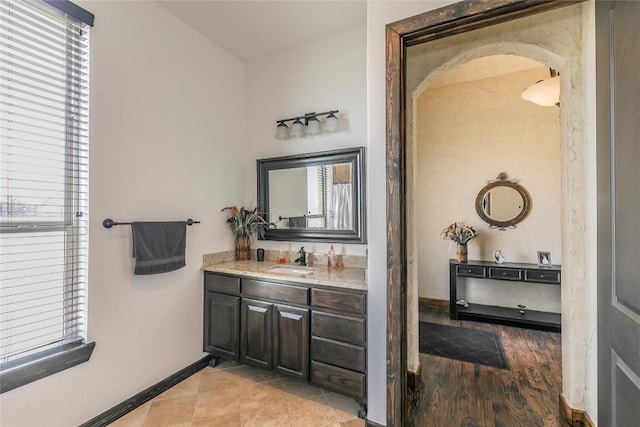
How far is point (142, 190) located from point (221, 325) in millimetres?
1312

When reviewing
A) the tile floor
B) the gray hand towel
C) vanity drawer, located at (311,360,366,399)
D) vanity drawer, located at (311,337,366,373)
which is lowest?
the tile floor

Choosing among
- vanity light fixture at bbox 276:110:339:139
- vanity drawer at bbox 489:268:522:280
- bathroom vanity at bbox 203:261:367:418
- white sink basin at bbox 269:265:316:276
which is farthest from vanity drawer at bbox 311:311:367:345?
vanity drawer at bbox 489:268:522:280

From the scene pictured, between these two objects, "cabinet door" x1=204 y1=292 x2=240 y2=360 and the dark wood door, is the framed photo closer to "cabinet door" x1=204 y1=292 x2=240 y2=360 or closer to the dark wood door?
the dark wood door

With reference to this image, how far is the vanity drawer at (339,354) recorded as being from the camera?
1.92 metres

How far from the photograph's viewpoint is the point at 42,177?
5.49 feet

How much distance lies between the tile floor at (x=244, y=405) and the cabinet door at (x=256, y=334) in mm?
200

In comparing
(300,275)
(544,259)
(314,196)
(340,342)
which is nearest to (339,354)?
(340,342)

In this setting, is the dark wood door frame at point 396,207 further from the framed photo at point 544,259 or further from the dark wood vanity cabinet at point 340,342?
the framed photo at point 544,259

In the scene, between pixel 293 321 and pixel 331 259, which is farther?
pixel 331 259

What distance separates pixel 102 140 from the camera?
6.32ft

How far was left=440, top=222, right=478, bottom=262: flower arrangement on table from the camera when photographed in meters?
3.68

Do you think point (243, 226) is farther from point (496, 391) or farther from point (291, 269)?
point (496, 391)

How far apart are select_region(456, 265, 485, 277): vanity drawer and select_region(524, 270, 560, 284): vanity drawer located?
45 cm

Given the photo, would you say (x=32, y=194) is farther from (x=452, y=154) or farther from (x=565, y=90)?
(x=452, y=154)
